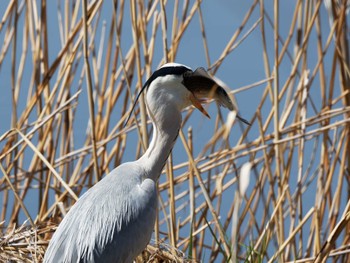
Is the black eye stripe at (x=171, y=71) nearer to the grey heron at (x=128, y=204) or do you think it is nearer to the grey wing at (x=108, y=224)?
the grey heron at (x=128, y=204)

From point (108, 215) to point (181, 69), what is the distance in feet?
1.37

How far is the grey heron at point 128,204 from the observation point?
1878 millimetres

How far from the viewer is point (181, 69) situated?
1933mm

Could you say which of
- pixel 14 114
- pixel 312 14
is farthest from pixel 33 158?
pixel 312 14

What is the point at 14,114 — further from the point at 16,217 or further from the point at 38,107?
the point at 16,217

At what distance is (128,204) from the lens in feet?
6.38

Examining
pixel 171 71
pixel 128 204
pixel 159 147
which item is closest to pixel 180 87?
pixel 171 71

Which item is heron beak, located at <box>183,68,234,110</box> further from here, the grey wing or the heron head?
the grey wing

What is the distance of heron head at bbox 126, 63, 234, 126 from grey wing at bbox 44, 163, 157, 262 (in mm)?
233

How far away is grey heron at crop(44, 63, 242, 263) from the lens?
6.16ft

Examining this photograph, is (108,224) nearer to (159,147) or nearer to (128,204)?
(128,204)

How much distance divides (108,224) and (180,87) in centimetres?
40

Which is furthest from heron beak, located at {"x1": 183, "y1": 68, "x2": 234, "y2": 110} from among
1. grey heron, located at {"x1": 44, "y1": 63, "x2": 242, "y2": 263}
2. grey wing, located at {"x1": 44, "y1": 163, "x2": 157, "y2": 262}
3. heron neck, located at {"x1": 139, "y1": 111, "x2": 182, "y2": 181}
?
grey wing, located at {"x1": 44, "y1": 163, "x2": 157, "y2": 262}

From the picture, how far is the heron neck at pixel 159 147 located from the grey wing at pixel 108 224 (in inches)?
3.5
